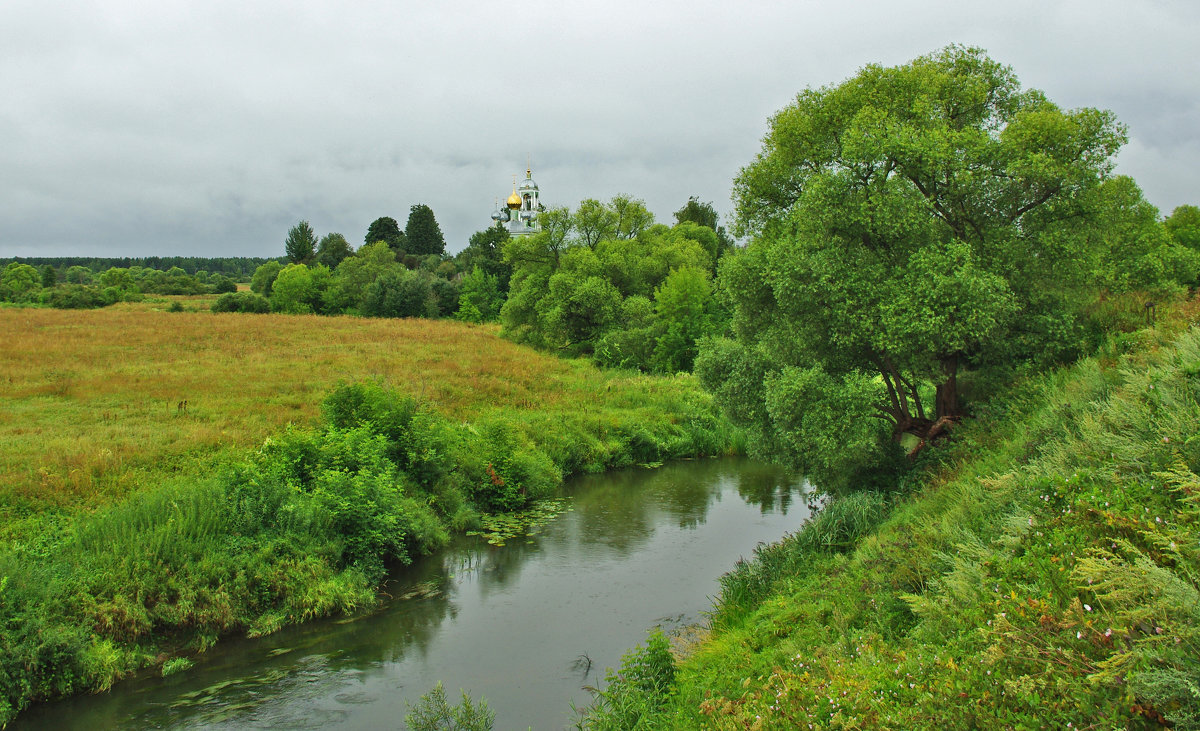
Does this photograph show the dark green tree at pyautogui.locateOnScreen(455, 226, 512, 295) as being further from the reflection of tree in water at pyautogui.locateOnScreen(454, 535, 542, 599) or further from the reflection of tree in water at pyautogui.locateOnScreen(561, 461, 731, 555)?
the reflection of tree in water at pyautogui.locateOnScreen(454, 535, 542, 599)

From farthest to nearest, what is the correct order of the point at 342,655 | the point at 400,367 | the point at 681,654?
1. the point at 400,367
2. the point at 342,655
3. the point at 681,654

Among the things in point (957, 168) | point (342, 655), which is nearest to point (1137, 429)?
point (957, 168)

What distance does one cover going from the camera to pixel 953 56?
14547 millimetres

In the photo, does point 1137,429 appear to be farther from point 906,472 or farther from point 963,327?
point 906,472

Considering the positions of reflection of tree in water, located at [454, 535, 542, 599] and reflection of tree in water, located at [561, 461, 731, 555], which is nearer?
reflection of tree in water, located at [454, 535, 542, 599]

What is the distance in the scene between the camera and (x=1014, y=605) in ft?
17.3

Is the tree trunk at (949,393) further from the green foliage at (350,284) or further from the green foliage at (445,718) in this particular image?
the green foliage at (350,284)

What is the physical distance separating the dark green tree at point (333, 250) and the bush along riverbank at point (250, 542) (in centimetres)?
7327

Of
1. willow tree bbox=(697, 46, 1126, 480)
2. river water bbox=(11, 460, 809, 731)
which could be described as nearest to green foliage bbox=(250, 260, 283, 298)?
river water bbox=(11, 460, 809, 731)

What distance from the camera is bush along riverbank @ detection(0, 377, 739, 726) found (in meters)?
10.0

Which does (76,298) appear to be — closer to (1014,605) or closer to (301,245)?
(301,245)

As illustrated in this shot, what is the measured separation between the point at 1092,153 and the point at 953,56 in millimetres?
3506

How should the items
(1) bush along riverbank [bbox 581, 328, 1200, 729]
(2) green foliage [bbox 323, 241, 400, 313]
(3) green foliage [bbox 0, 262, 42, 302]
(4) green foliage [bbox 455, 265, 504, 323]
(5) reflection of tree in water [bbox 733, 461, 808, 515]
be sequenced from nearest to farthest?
(1) bush along riverbank [bbox 581, 328, 1200, 729] < (5) reflection of tree in water [bbox 733, 461, 808, 515] < (3) green foliage [bbox 0, 262, 42, 302] < (4) green foliage [bbox 455, 265, 504, 323] < (2) green foliage [bbox 323, 241, 400, 313]

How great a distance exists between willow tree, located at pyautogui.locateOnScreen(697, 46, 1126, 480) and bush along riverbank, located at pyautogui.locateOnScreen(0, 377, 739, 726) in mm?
8593
